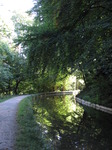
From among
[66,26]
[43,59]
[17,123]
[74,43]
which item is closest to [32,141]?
[17,123]

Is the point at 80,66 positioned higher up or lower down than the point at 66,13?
lower down

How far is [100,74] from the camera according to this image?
45.8 ft

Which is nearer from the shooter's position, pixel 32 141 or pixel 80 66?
pixel 80 66

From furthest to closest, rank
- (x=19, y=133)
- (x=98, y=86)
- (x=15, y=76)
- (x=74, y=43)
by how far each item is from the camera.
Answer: (x=15, y=76) → (x=98, y=86) → (x=19, y=133) → (x=74, y=43)

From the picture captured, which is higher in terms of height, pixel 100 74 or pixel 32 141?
pixel 100 74

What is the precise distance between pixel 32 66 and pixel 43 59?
42 centimetres

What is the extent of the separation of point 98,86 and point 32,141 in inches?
361

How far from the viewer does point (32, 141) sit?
513cm

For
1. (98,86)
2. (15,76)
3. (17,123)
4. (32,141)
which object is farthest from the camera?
(15,76)

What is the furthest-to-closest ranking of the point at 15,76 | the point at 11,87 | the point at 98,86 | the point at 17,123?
the point at 11,87 → the point at 15,76 → the point at 98,86 → the point at 17,123

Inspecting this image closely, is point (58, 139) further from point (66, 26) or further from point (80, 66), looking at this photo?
point (66, 26)

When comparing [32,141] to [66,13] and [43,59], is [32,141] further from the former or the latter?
[66,13]

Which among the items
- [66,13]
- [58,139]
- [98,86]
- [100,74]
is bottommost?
[58,139]

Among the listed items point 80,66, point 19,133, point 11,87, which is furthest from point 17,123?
point 11,87
